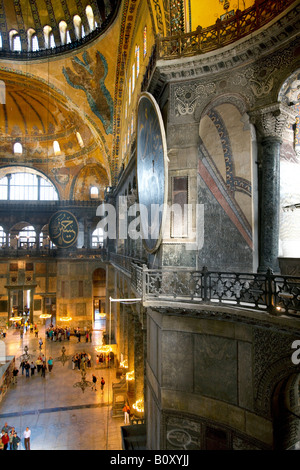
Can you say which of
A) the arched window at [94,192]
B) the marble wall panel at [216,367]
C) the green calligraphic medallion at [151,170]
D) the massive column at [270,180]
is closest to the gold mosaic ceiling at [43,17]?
the arched window at [94,192]

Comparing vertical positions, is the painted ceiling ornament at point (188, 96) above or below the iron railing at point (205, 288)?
above

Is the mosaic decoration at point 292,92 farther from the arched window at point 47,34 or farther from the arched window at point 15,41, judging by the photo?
the arched window at point 15,41

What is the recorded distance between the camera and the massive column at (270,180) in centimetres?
548

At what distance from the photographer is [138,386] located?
1068 cm

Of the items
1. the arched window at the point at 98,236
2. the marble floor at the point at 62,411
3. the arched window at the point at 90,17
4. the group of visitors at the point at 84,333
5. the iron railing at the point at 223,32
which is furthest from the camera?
the arched window at the point at 98,236

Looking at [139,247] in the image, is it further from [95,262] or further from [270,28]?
[95,262]

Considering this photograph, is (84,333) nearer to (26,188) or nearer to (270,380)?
(26,188)

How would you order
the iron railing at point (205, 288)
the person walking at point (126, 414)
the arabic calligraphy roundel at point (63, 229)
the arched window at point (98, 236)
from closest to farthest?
the iron railing at point (205, 288), the person walking at point (126, 414), the arabic calligraphy roundel at point (63, 229), the arched window at point (98, 236)

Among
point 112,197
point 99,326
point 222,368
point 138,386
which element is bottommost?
point 99,326

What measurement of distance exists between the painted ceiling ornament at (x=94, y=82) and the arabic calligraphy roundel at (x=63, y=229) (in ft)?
18.9

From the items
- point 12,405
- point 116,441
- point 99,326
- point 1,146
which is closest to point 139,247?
point 116,441

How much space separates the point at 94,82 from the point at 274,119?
14.4 m

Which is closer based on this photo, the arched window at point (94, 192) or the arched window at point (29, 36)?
the arched window at point (29, 36)

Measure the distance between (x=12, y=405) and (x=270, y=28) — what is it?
15004 millimetres
